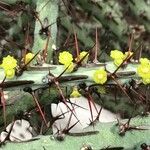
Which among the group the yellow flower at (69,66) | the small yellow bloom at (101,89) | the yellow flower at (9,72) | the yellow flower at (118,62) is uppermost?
the yellow flower at (118,62)

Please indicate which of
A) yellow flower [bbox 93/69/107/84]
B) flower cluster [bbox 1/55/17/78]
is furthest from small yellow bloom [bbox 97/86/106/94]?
flower cluster [bbox 1/55/17/78]

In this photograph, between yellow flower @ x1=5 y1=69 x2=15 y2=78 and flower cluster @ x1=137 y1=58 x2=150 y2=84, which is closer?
yellow flower @ x1=5 y1=69 x2=15 y2=78

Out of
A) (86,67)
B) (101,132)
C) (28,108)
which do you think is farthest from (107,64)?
(28,108)

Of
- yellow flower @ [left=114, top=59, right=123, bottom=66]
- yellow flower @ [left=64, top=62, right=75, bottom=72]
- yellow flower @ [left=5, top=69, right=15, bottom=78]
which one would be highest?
yellow flower @ [left=114, top=59, right=123, bottom=66]

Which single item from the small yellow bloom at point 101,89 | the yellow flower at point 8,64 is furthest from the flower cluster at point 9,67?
the small yellow bloom at point 101,89

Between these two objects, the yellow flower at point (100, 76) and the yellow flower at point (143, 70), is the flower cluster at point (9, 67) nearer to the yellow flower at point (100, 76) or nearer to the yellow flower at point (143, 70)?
the yellow flower at point (100, 76)

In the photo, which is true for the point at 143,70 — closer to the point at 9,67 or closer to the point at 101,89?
the point at 101,89

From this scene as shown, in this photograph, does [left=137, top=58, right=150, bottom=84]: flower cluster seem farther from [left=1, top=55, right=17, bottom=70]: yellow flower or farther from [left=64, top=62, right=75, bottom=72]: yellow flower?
[left=1, top=55, right=17, bottom=70]: yellow flower

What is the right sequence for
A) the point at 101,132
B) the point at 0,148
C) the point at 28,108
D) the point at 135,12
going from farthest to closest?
the point at 135,12, the point at 28,108, the point at 101,132, the point at 0,148

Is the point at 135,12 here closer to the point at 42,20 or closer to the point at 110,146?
the point at 42,20
